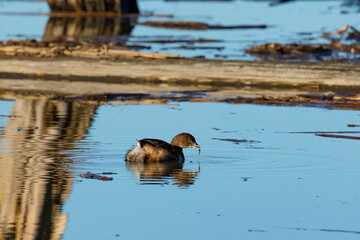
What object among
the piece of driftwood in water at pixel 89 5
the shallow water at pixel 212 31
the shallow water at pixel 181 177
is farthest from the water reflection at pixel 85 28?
the shallow water at pixel 181 177

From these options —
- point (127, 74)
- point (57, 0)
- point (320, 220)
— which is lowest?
point (320, 220)

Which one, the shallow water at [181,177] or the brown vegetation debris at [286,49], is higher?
the brown vegetation debris at [286,49]

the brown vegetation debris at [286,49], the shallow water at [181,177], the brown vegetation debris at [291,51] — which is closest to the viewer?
the shallow water at [181,177]

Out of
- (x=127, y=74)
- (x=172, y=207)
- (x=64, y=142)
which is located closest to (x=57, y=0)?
(x=127, y=74)

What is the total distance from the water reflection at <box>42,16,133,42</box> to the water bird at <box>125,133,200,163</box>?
12.4 m

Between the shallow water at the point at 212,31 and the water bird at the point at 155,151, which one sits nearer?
the water bird at the point at 155,151

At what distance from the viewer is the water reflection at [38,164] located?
248 inches

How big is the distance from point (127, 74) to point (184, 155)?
237 inches

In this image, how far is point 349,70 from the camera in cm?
1491

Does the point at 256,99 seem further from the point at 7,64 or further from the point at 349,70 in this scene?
the point at 7,64

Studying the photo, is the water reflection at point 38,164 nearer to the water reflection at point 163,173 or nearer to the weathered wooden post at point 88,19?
the water reflection at point 163,173

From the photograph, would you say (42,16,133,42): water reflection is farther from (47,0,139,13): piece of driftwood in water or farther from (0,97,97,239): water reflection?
(0,97,97,239): water reflection

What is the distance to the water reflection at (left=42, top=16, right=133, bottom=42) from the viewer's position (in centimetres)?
2348

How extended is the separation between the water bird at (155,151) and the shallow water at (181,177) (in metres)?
0.10
